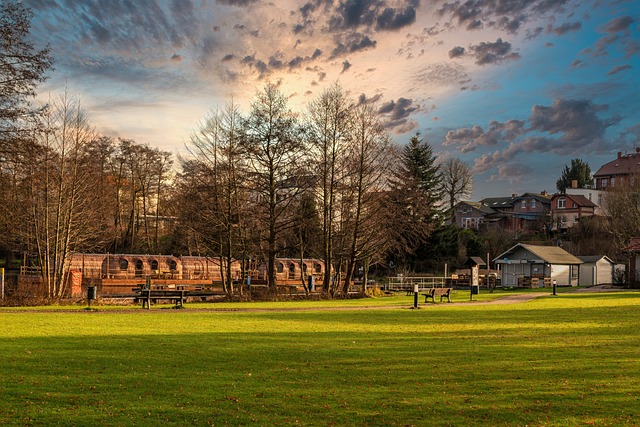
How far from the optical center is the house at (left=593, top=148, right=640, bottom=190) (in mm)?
109375

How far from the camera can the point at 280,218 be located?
45.2 metres

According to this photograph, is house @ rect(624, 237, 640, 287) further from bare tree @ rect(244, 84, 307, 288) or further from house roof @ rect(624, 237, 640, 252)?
bare tree @ rect(244, 84, 307, 288)

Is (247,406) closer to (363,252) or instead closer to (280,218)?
(280,218)

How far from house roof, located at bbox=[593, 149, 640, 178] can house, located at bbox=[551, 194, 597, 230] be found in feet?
44.8

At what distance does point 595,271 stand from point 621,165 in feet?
166

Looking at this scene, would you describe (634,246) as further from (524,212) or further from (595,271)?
(524,212)

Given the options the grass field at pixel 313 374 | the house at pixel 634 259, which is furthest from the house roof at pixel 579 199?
the grass field at pixel 313 374

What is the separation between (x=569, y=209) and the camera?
327 ft

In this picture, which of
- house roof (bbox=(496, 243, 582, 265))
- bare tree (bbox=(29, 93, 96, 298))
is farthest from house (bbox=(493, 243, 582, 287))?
bare tree (bbox=(29, 93, 96, 298))

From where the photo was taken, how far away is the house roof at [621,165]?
358ft

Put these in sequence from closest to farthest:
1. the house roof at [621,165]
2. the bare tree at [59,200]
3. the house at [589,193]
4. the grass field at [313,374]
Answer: the grass field at [313,374]
the bare tree at [59,200]
the house at [589,193]
the house roof at [621,165]

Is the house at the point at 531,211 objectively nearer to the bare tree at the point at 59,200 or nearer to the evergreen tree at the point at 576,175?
the evergreen tree at the point at 576,175

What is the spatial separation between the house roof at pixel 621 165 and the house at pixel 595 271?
43.1 meters

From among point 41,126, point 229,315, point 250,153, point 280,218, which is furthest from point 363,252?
point 41,126
